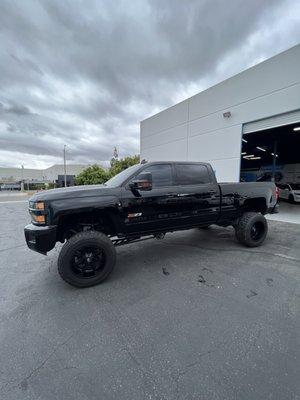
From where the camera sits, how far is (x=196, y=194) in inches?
176

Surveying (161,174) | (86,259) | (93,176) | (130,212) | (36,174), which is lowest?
(86,259)

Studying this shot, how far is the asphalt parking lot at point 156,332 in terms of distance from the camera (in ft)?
5.91

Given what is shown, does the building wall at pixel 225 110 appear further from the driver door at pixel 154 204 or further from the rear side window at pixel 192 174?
the driver door at pixel 154 204

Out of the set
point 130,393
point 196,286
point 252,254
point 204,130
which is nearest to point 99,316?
point 130,393

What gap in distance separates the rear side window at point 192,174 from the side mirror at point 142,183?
852mm

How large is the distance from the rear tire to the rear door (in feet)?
2.38

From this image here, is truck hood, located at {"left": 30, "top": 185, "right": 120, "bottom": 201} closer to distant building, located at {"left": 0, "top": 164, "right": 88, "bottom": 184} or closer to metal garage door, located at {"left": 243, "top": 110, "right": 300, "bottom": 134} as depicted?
metal garage door, located at {"left": 243, "top": 110, "right": 300, "bottom": 134}

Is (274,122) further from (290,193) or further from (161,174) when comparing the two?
(161,174)

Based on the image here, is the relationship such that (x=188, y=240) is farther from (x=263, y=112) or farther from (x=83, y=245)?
(x=263, y=112)

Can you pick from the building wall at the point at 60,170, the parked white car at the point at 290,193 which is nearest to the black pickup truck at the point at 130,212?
the parked white car at the point at 290,193

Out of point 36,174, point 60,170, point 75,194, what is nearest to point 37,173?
point 36,174

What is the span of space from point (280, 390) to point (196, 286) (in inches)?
67.7

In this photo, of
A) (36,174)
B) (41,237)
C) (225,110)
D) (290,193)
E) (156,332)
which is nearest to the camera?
(156,332)

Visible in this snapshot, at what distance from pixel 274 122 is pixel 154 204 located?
8745 millimetres
